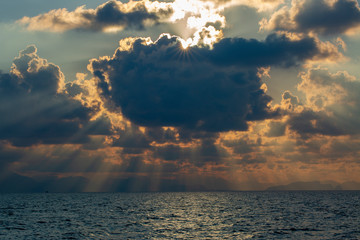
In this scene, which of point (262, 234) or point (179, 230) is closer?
point (262, 234)

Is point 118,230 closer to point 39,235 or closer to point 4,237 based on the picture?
point 39,235

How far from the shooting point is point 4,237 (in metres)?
59.1

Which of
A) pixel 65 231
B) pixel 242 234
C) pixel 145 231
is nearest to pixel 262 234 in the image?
pixel 242 234

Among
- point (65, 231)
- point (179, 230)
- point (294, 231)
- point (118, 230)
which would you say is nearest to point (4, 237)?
point (65, 231)

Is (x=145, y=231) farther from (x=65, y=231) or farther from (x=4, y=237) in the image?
(x=4, y=237)

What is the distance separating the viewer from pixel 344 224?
251ft

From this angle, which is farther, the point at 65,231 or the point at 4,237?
the point at 65,231

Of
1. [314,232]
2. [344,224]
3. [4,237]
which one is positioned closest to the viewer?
[4,237]

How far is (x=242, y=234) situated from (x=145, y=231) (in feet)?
56.6

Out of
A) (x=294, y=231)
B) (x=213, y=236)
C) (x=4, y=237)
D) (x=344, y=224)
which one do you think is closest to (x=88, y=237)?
(x=4, y=237)

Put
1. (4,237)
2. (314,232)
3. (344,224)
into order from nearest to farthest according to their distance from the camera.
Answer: (4,237)
(314,232)
(344,224)

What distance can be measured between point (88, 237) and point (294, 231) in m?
35.7

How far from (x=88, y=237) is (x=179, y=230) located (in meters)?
16.5

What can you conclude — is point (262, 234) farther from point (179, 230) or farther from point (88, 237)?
point (88, 237)
